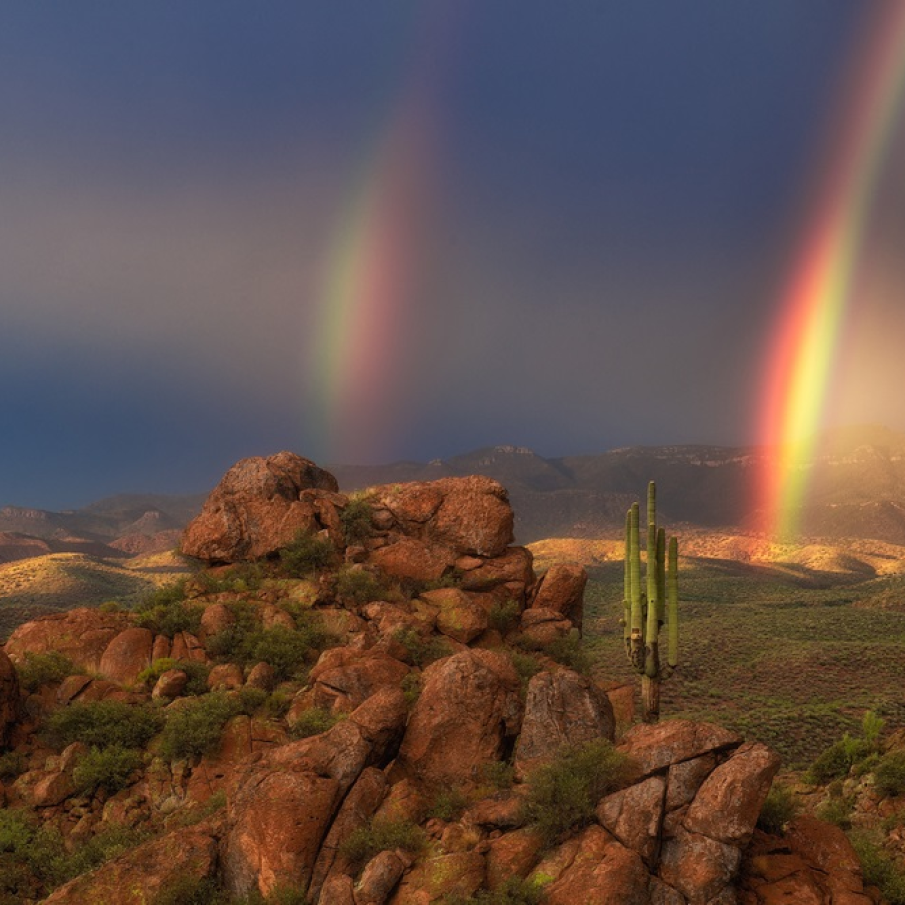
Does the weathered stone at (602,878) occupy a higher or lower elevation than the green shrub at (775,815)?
higher

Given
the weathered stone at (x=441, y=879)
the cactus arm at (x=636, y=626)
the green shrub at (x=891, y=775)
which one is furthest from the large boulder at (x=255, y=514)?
the green shrub at (x=891, y=775)


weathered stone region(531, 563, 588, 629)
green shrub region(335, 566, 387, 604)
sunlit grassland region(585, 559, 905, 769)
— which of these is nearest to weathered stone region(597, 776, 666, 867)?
green shrub region(335, 566, 387, 604)

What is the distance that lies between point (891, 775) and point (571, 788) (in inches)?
783

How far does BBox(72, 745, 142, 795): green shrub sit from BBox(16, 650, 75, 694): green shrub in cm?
355

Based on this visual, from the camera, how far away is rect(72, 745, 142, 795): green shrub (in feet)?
51.3

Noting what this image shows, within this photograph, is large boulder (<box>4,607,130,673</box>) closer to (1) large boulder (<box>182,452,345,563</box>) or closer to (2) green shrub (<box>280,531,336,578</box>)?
(1) large boulder (<box>182,452,345,563</box>)

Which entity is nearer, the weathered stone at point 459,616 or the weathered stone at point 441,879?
the weathered stone at point 441,879

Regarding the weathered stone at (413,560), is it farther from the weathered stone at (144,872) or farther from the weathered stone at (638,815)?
the weathered stone at (638,815)

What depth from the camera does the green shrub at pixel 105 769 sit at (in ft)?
51.3

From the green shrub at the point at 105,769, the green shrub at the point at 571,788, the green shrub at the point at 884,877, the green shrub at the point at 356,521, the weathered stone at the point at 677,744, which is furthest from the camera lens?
the green shrub at the point at 356,521

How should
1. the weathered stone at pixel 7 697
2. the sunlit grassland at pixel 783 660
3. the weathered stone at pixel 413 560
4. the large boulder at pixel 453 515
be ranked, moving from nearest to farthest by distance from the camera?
the weathered stone at pixel 7 697 → the weathered stone at pixel 413 560 → the large boulder at pixel 453 515 → the sunlit grassland at pixel 783 660

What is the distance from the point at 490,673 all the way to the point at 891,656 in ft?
199

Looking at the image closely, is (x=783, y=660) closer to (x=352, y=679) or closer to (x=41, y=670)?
(x=352, y=679)

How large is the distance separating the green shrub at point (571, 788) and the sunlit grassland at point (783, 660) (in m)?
19.7
